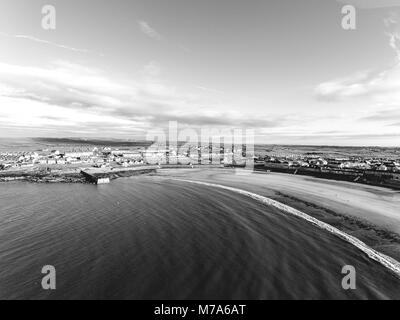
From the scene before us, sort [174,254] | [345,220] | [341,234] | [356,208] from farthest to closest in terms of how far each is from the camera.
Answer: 1. [356,208]
2. [345,220]
3. [341,234]
4. [174,254]

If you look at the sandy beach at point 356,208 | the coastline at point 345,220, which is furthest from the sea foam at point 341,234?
the sandy beach at point 356,208

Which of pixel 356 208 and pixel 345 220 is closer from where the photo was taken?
pixel 345 220

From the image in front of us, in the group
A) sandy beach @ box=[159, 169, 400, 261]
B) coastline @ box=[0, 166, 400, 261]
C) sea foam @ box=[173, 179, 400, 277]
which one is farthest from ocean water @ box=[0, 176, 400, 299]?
sandy beach @ box=[159, 169, 400, 261]

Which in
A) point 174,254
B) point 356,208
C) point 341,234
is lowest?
point 174,254

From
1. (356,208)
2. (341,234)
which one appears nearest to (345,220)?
(341,234)

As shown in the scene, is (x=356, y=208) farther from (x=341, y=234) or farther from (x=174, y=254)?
(x=174, y=254)

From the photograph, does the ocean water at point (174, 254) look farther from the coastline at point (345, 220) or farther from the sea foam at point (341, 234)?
the coastline at point (345, 220)

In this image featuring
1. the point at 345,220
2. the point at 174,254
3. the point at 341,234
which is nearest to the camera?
the point at 174,254

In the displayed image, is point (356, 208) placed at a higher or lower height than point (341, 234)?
higher

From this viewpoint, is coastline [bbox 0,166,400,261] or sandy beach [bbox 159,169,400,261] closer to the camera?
coastline [bbox 0,166,400,261]

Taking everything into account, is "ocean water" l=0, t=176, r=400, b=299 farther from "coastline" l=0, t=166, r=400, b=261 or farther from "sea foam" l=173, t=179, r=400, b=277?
"coastline" l=0, t=166, r=400, b=261
